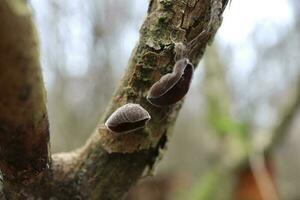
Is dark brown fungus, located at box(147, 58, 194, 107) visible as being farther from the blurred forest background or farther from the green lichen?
the blurred forest background

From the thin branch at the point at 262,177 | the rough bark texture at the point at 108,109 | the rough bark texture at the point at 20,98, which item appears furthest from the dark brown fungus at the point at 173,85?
the thin branch at the point at 262,177

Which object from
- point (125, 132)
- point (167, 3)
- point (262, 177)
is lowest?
point (262, 177)

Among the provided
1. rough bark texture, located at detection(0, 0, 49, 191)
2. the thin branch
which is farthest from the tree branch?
the thin branch

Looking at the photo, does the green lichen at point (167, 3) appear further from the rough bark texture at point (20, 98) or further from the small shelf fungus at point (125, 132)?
the rough bark texture at point (20, 98)

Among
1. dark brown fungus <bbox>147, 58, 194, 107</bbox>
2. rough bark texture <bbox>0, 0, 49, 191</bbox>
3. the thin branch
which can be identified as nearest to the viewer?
rough bark texture <bbox>0, 0, 49, 191</bbox>

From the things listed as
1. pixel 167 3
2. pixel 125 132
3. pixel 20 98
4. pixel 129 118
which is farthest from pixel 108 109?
pixel 20 98

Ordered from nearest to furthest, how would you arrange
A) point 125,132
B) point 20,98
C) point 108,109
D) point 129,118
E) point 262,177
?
1. point 20,98
2. point 129,118
3. point 125,132
4. point 108,109
5. point 262,177

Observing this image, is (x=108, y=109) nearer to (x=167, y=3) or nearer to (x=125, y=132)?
(x=125, y=132)
